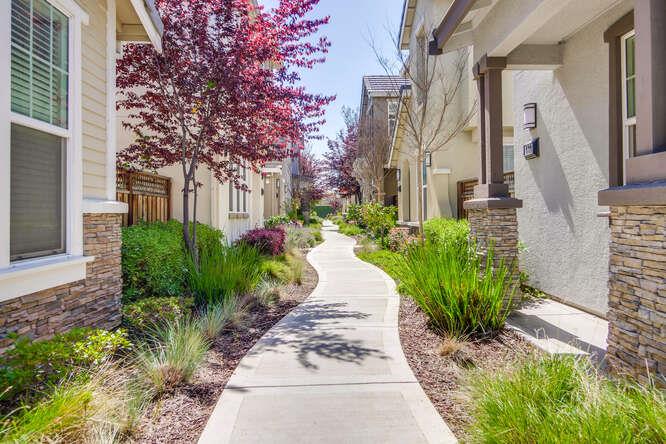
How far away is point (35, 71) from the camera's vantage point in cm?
391

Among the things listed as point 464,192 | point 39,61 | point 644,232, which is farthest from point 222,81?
point 464,192

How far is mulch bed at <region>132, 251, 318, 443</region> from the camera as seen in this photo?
3.06m

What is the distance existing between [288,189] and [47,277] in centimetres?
2911

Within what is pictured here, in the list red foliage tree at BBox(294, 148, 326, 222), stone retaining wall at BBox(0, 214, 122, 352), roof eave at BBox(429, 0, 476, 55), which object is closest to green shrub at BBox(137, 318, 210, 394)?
stone retaining wall at BBox(0, 214, 122, 352)

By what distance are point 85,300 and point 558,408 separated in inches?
189

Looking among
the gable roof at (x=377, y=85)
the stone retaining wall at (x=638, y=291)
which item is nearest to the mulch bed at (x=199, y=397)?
the stone retaining wall at (x=638, y=291)

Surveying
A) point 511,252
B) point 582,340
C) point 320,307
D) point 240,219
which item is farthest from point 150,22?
point 240,219

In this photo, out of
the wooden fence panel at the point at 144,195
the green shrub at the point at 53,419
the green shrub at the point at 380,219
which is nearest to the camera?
the green shrub at the point at 53,419

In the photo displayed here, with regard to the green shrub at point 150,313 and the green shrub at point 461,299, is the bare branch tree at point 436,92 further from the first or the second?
the green shrub at point 150,313

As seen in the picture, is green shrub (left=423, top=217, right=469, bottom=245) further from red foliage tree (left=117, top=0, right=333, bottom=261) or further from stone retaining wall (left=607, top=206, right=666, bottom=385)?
stone retaining wall (left=607, top=206, right=666, bottom=385)

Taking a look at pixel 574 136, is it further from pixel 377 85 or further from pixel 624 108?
pixel 377 85

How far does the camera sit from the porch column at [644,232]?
3025mm

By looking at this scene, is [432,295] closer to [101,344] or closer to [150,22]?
[101,344]

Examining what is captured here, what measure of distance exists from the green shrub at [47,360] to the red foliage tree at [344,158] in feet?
76.2
